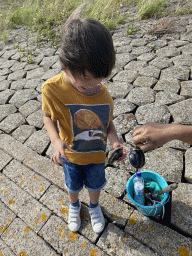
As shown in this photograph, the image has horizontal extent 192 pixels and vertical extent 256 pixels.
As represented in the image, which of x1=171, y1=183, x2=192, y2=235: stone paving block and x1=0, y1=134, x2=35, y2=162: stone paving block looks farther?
x1=0, y1=134, x2=35, y2=162: stone paving block

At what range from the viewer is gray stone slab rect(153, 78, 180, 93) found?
9.88ft

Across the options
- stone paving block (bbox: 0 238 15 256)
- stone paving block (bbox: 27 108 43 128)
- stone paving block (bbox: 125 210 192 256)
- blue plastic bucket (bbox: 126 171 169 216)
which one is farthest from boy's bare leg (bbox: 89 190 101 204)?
stone paving block (bbox: 27 108 43 128)

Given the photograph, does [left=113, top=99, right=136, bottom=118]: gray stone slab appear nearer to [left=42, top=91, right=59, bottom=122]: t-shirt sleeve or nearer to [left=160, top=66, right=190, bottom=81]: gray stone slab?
[left=160, top=66, right=190, bottom=81]: gray stone slab

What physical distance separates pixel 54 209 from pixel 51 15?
250 inches

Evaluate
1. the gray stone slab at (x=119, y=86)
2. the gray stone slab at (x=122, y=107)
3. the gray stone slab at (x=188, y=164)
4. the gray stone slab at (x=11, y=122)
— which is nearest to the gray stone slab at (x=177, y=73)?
the gray stone slab at (x=119, y=86)

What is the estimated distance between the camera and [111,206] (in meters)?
1.82

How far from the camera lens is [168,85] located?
3.09 meters

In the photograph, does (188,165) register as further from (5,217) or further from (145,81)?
(5,217)

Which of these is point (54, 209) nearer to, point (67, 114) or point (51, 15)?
point (67, 114)

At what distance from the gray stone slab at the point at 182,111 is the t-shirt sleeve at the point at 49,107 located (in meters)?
1.89

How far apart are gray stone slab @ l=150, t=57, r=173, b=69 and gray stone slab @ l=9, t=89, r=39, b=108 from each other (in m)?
2.44

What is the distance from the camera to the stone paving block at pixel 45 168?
2079 mm

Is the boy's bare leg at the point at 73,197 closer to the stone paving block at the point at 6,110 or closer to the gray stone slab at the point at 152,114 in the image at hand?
the gray stone slab at the point at 152,114

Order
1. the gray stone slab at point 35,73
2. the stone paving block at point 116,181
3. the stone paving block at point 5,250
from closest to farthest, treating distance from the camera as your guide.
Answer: the stone paving block at point 5,250 → the stone paving block at point 116,181 → the gray stone slab at point 35,73
